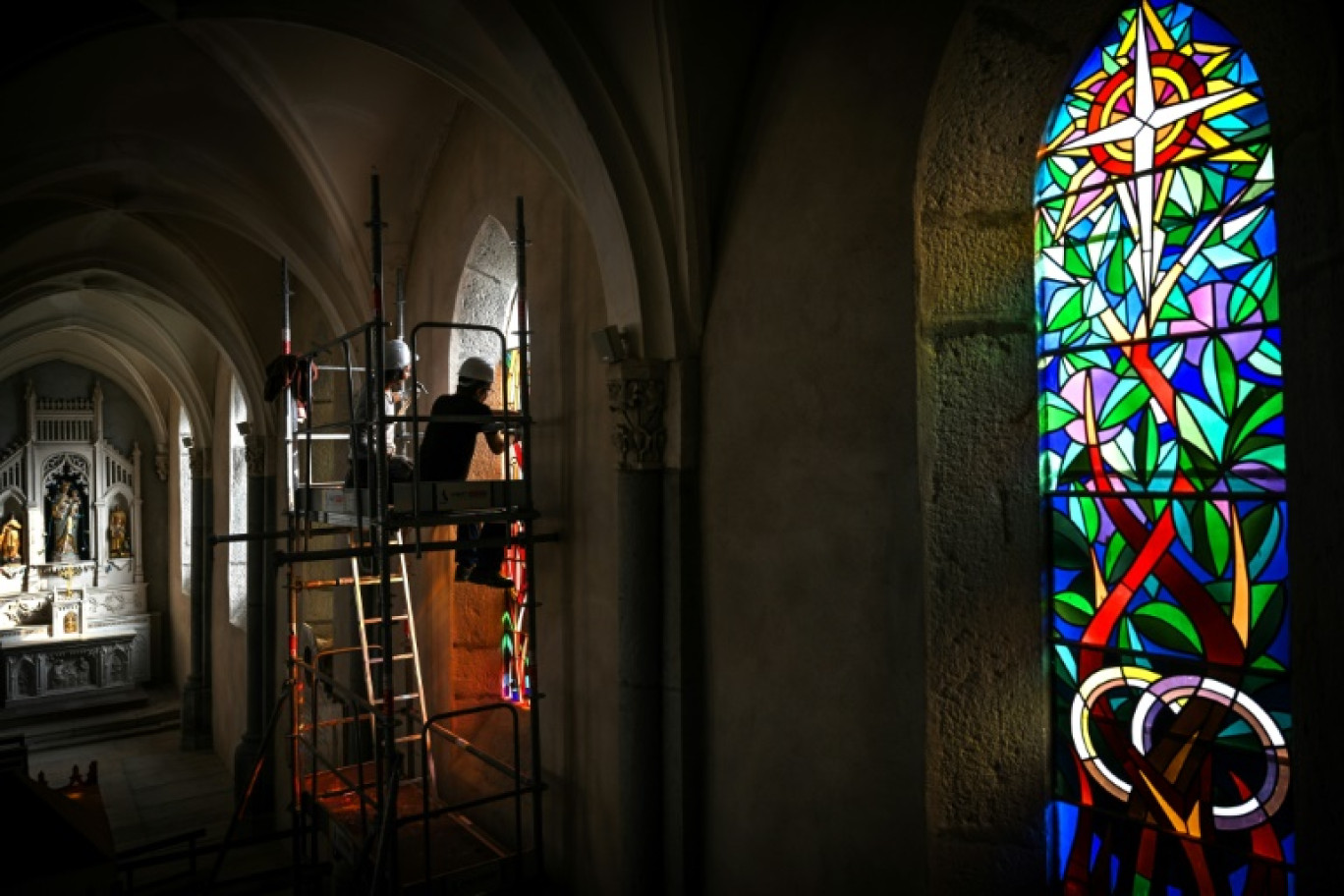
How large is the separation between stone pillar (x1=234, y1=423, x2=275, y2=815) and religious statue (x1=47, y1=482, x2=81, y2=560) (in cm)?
787

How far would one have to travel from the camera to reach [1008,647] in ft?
10.5

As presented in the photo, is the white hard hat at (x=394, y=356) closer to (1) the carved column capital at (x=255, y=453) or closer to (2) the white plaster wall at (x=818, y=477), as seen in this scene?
(2) the white plaster wall at (x=818, y=477)

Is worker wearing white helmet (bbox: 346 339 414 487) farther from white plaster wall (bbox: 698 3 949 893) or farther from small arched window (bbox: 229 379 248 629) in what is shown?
small arched window (bbox: 229 379 248 629)

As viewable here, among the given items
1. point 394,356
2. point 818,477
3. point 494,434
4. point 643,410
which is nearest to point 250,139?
point 394,356

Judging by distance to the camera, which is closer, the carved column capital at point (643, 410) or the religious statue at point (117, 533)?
the carved column capital at point (643, 410)

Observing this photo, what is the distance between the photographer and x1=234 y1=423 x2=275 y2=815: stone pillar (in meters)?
11.0

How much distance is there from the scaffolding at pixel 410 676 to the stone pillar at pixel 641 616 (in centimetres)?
70

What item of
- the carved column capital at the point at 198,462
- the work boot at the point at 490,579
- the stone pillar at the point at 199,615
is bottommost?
the stone pillar at the point at 199,615

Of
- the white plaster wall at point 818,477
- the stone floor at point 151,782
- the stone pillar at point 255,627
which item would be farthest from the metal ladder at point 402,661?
the stone floor at point 151,782

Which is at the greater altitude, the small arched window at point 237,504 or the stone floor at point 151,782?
the small arched window at point 237,504

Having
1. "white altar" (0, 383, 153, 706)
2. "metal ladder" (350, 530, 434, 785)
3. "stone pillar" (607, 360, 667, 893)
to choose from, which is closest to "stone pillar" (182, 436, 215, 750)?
"white altar" (0, 383, 153, 706)

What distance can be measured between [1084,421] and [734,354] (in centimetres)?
151

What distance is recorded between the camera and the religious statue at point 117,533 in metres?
17.2

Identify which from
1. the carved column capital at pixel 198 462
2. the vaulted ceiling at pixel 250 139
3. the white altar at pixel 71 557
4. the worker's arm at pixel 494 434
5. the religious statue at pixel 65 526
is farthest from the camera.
A: the religious statue at pixel 65 526
